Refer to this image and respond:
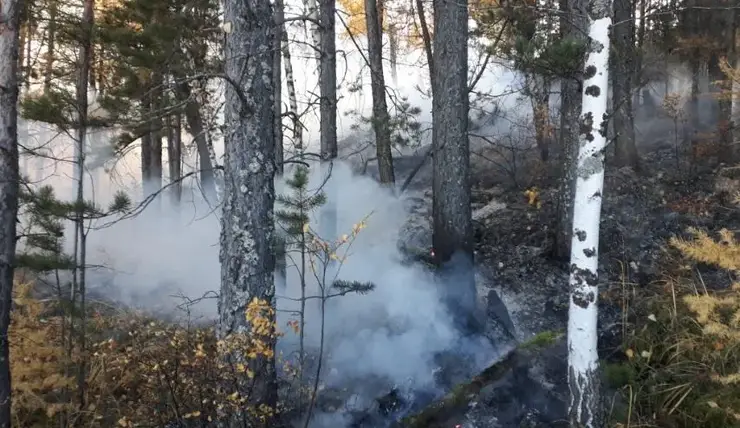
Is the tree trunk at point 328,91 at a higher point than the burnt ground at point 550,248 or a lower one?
higher

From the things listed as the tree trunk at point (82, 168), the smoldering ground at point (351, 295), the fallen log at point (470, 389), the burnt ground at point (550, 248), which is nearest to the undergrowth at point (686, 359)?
the burnt ground at point (550, 248)

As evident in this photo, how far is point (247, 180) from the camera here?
16.6ft

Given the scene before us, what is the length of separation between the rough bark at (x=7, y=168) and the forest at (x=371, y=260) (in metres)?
0.02

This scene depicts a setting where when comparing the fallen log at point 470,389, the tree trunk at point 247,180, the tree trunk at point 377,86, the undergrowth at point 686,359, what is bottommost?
the fallen log at point 470,389

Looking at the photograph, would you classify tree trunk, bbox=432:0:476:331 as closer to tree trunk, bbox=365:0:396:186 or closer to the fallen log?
the fallen log

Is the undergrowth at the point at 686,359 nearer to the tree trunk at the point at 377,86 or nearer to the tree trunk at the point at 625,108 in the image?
the tree trunk at the point at 625,108

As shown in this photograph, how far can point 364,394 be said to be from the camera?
6.60m

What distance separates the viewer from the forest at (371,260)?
5.07 metres

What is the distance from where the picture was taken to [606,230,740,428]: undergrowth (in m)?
4.87

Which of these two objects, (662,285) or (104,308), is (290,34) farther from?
(662,285)

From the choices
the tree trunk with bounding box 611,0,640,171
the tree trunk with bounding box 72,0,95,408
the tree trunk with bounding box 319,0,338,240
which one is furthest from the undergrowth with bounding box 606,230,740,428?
the tree trunk with bounding box 72,0,95,408

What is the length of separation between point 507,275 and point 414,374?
341 centimetres

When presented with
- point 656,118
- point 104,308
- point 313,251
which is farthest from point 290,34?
point 656,118

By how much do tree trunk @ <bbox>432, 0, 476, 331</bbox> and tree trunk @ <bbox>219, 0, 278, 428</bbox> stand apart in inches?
143
